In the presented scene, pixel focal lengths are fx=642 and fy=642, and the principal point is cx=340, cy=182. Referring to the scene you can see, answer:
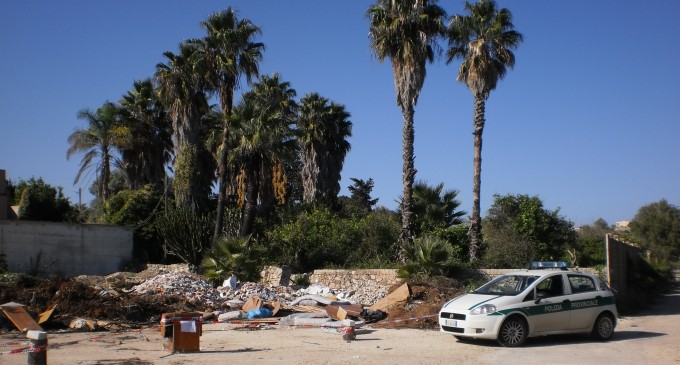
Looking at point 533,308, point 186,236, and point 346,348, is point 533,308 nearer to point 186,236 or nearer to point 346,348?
point 346,348

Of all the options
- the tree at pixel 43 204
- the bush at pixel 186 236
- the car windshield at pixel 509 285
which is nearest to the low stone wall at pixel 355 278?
the bush at pixel 186 236

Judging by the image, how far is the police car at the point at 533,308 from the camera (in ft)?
41.3

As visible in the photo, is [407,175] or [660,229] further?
[660,229]

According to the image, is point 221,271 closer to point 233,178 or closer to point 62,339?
point 233,178

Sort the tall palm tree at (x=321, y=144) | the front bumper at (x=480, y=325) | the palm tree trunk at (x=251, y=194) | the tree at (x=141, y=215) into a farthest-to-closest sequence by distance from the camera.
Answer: the tall palm tree at (x=321, y=144)
the tree at (x=141, y=215)
the palm tree trunk at (x=251, y=194)
the front bumper at (x=480, y=325)

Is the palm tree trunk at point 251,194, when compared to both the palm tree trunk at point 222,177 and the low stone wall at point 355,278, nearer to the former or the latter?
the palm tree trunk at point 222,177

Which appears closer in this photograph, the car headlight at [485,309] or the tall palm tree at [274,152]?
the car headlight at [485,309]

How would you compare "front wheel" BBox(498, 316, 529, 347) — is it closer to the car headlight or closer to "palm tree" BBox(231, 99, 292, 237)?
the car headlight

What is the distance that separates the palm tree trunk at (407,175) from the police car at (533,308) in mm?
12276

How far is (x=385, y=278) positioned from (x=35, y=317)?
12435 millimetres

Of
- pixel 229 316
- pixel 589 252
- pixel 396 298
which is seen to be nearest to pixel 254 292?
pixel 229 316

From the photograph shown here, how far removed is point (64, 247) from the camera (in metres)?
29.9

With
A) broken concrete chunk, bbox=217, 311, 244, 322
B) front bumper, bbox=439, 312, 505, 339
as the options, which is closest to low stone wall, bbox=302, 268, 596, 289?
broken concrete chunk, bbox=217, 311, 244, 322

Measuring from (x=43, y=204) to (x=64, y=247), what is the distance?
9912 millimetres
